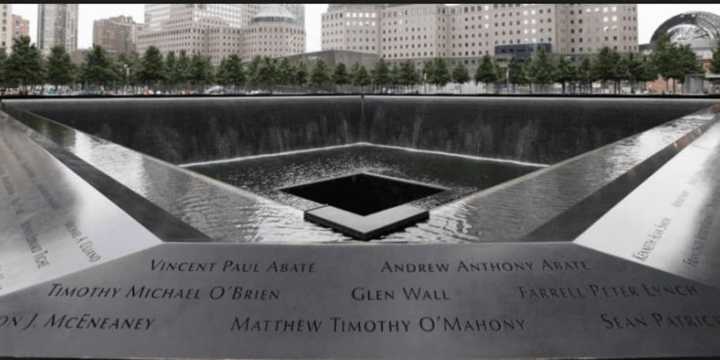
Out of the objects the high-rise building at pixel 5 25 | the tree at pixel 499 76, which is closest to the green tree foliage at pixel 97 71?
the high-rise building at pixel 5 25

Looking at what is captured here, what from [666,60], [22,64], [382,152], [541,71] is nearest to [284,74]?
[22,64]

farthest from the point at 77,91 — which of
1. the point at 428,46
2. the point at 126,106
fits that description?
the point at 428,46

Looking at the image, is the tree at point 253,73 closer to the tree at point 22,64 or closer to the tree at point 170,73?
the tree at point 170,73

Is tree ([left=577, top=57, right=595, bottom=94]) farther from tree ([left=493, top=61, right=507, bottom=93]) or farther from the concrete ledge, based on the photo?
the concrete ledge

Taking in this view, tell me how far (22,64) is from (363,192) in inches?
952

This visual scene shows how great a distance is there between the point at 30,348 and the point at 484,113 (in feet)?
55.9

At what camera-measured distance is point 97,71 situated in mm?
29359

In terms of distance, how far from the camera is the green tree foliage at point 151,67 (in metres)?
31.7

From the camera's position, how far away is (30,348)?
68.7 inches

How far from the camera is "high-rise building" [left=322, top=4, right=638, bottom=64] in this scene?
64.1 meters

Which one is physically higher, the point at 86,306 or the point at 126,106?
the point at 126,106

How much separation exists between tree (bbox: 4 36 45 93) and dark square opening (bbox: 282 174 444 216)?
23.6m

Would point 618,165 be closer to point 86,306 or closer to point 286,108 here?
point 86,306

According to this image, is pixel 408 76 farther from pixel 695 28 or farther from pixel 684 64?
pixel 695 28
